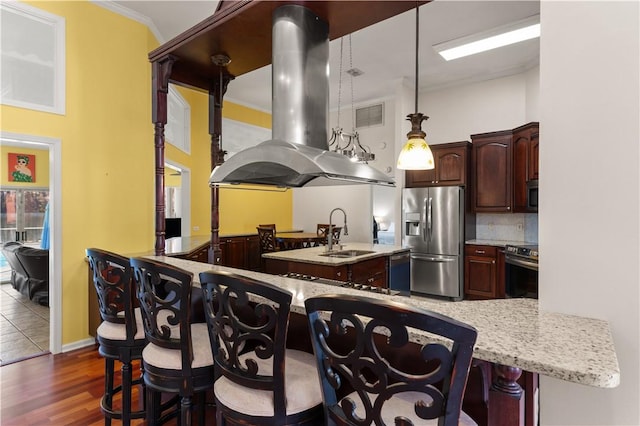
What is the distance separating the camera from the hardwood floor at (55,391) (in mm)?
2299

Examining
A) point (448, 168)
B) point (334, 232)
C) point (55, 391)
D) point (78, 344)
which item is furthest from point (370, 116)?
point (55, 391)

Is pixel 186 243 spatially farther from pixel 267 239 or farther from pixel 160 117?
pixel 160 117

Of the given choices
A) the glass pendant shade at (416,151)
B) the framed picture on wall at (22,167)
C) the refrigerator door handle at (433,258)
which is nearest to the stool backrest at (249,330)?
the glass pendant shade at (416,151)

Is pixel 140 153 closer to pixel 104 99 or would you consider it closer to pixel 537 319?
pixel 104 99

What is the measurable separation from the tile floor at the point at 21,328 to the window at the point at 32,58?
2.33m

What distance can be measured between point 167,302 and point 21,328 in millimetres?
3801

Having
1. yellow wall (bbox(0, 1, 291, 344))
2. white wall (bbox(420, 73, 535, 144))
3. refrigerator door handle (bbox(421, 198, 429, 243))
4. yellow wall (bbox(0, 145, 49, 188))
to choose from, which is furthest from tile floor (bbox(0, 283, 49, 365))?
white wall (bbox(420, 73, 535, 144))

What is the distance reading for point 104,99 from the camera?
3.60 metres

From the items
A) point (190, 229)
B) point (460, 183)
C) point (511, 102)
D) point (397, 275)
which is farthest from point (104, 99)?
point (511, 102)

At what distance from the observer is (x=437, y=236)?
17.4ft

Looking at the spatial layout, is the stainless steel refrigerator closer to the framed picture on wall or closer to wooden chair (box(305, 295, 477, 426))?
wooden chair (box(305, 295, 477, 426))

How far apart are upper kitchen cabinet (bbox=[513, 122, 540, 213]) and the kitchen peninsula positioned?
13.3ft

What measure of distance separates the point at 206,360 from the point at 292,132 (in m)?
1.25

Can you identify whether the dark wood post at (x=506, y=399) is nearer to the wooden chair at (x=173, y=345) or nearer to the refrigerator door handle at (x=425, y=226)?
the wooden chair at (x=173, y=345)
